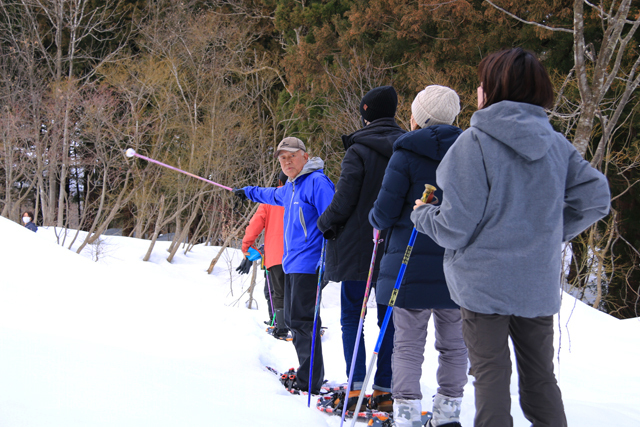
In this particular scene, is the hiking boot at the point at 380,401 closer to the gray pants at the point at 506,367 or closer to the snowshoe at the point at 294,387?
the snowshoe at the point at 294,387

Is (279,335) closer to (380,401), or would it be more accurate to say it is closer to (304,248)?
(304,248)

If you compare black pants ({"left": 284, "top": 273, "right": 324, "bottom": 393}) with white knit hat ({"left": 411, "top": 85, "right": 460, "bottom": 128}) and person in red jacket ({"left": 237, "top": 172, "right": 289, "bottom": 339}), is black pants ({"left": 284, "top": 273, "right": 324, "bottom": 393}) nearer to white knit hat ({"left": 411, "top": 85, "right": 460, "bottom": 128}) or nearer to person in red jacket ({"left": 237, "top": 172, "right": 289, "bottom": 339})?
white knit hat ({"left": 411, "top": 85, "right": 460, "bottom": 128})

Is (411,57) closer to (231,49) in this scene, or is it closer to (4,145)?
(231,49)

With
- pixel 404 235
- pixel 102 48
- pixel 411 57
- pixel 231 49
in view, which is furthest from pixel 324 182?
pixel 102 48

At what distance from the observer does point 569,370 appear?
3.99 meters

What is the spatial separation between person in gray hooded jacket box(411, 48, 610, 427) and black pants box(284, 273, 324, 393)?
163 centimetres

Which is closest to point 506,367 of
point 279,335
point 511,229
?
point 511,229

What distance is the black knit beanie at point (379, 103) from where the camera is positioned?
111 inches

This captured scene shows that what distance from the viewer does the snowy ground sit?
5.82ft

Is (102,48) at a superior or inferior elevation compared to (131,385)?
superior

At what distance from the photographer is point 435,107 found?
2.39 metres

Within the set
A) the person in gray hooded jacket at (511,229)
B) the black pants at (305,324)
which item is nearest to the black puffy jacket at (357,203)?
the black pants at (305,324)

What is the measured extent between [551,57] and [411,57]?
2775 mm

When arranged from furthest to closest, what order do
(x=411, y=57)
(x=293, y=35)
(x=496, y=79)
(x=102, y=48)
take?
(x=102, y=48) < (x=293, y=35) < (x=411, y=57) < (x=496, y=79)
